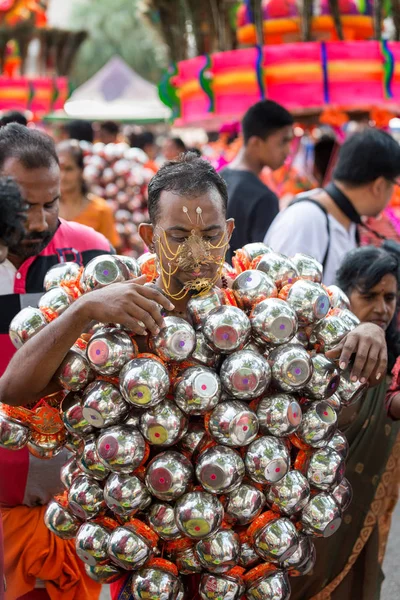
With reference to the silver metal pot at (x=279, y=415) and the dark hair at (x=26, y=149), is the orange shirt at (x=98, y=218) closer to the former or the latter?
the dark hair at (x=26, y=149)

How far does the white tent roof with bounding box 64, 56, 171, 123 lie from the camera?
2372 centimetres

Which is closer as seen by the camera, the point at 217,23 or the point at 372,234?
the point at 372,234

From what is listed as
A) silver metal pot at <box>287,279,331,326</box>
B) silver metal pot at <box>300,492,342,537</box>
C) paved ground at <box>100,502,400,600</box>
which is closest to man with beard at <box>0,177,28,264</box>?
silver metal pot at <box>287,279,331,326</box>

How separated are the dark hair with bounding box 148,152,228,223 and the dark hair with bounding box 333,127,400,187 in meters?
2.03

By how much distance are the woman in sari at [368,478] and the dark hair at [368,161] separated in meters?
0.96

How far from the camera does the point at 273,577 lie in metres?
2.36

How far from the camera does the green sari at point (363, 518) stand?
3.21 meters

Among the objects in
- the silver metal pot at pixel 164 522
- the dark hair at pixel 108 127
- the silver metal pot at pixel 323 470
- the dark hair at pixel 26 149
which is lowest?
the dark hair at pixel 108 127

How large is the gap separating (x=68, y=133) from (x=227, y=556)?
300 inches

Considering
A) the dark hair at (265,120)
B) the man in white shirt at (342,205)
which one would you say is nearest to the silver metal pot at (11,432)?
the man in white shirt at (342,205)

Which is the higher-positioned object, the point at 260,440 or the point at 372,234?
the point at 260,440

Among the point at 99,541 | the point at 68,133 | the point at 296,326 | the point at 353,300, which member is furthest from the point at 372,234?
the point at 68,133

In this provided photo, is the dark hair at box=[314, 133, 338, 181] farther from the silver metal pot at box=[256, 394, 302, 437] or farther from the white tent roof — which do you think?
the white tent roof

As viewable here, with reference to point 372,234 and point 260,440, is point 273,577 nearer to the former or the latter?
point 260,440
